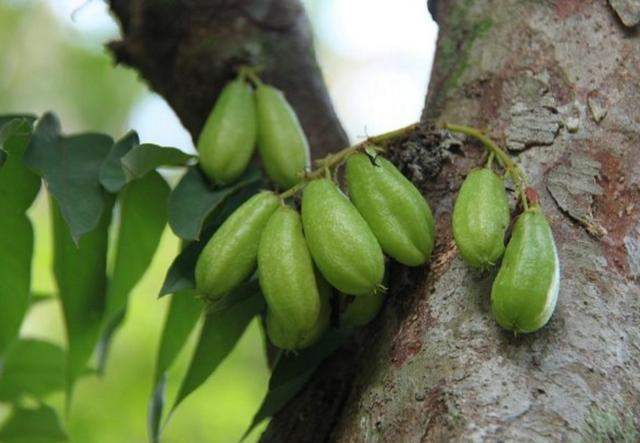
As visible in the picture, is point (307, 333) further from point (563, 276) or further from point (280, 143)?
point (280, 143)

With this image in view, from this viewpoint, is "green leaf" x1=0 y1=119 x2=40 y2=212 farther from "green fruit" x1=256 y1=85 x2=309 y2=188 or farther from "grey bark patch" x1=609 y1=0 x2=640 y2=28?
"grey bark patch" x1=609 y1=0 x2=640 y2=28

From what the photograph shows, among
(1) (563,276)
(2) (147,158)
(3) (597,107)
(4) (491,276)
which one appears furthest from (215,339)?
(3) (597,107)

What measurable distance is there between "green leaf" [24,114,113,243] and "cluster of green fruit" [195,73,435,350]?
12.1 inches

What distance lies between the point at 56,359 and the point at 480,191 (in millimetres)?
1348

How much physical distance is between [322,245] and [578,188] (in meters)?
0.47

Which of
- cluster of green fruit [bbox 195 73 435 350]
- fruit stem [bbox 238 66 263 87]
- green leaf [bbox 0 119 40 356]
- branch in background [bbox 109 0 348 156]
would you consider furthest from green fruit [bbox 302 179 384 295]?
branch in background [bbox 109 0 348 156]

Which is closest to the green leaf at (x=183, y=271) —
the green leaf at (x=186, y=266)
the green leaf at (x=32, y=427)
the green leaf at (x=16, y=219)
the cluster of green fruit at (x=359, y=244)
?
the green leaf at (x=186, y=266)

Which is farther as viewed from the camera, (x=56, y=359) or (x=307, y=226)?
(x=56, y=359)

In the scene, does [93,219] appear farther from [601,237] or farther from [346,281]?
[601,237]

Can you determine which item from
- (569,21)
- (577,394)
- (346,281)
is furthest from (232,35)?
(577,394)

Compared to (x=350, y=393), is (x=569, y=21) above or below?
above

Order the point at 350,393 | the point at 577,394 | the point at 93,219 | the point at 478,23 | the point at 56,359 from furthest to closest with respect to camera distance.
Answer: the point at 56,359 < the point at 478,23 < the point at 93,219 < the point at 350,393 < the point at 577,394

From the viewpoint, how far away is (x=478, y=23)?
6.91 ft

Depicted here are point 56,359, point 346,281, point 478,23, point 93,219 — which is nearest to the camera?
point 346,281
